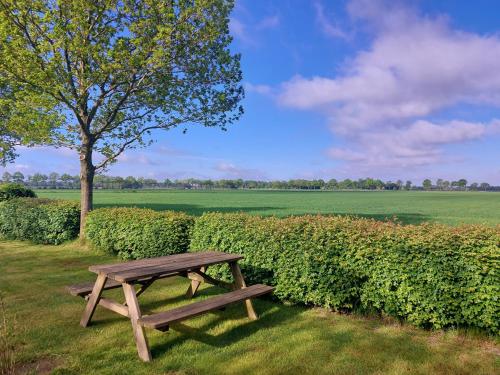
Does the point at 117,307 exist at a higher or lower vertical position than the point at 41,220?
lower

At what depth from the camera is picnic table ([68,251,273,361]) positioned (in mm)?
4191

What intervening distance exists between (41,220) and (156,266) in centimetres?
1057

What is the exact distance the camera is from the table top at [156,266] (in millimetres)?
4422

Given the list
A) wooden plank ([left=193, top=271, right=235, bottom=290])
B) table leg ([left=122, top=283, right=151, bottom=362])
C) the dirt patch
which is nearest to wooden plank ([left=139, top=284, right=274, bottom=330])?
table leg ([left=122, top=283, right=151, bottom=362])

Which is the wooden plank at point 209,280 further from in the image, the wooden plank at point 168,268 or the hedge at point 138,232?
the hedge at point 138,232

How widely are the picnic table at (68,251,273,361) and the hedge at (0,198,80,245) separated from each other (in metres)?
8.11

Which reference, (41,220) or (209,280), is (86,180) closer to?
(41,220)

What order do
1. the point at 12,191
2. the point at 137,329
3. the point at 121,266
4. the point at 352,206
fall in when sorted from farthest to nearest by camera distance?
the point at 352,206 → the point at 12,191 → the point at 121,266 → the point at 137,329

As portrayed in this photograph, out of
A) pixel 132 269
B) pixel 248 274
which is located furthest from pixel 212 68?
pixel 132 269

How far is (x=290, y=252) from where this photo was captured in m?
6.14

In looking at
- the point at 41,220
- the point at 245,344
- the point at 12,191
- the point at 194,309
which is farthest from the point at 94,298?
the point at 12,191

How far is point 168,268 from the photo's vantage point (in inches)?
191

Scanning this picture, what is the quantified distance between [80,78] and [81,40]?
1.36 meters

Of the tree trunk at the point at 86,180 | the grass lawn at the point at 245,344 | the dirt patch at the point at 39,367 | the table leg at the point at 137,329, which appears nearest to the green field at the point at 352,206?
the grass lawn at the point at 245,344
